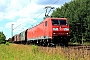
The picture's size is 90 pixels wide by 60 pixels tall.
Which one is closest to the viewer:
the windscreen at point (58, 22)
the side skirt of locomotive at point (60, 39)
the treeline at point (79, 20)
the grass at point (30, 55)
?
the grass at point (30, 55)

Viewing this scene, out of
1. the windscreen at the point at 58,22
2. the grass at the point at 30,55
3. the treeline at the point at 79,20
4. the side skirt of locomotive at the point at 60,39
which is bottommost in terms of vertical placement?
the grass at the point at 30,55

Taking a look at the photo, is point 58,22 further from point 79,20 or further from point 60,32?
point 79,20

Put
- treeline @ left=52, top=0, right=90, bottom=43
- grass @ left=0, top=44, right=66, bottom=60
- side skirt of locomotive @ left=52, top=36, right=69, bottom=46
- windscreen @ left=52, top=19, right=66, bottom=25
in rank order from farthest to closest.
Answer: treeline @ left=52, top=0, right=90, bottom=43 < windscreen @ left=52, top=19, right=66, bottom=25 < side skirt of locomotive @ left=52, top=36, right=69, bottom=46 < grass @ left=0, top=44, right=66, bottom=60

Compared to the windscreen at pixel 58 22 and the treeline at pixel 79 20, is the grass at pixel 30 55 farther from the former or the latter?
the treeline at pixel 79 20

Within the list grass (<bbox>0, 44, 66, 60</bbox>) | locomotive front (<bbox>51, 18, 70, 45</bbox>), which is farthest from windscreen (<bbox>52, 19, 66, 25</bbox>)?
grass (<bbox>0, 44, 66, 60</bbox>)

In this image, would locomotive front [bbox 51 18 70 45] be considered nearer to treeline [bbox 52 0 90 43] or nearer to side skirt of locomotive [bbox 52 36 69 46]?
side skirt of locomotive [bbox 52 36 69 46]

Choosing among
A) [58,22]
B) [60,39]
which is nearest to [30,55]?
[60,39]

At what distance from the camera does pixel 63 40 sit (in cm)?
2245

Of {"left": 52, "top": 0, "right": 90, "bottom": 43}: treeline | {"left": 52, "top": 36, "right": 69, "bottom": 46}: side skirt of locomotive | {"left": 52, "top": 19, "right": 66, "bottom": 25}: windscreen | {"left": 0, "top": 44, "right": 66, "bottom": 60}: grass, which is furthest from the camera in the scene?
{"left": 52, "top": 0, "right": 90, "bottom": 43}: treeline

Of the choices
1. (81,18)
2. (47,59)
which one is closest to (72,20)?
(81,18)

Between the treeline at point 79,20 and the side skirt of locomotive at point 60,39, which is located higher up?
the treeline at point 79,20

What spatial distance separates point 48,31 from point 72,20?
30.6 metres

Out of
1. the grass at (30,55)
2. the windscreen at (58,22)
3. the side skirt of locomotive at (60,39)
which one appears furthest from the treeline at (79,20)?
the grass at (30,55)

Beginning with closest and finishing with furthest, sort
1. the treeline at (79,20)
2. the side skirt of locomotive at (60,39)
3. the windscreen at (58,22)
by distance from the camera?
the side skirt of locomotive at (60,39)
the windscreen at (58,22)
the treeline at (79,20)
